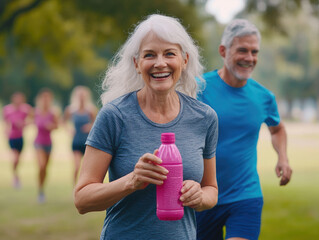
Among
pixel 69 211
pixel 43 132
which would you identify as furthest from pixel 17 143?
pixel 69 211

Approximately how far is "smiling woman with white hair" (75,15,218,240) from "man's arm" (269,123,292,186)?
6.47ft

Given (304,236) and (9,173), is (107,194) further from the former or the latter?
(9,173)

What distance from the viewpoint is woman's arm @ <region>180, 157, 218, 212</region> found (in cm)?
243

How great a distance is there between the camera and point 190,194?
7.98ft

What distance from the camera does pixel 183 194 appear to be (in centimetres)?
241

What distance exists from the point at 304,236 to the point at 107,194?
6.06 m

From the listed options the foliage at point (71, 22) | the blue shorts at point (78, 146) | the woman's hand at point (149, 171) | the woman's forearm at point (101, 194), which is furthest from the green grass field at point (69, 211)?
the woman's hand at point (149, 171)

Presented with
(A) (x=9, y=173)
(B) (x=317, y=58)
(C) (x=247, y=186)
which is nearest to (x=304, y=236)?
(C) (x=247, y=186)

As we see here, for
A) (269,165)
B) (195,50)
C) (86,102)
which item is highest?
(269,165)

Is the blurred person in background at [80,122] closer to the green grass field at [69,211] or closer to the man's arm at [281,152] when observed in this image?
the green grass field at [69,211]

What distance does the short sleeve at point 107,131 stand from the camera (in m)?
2.49

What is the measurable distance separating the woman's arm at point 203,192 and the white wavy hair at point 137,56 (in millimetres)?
462

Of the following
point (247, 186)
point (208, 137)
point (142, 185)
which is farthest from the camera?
point (247, 186)

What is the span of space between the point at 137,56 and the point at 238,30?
6.18ft
